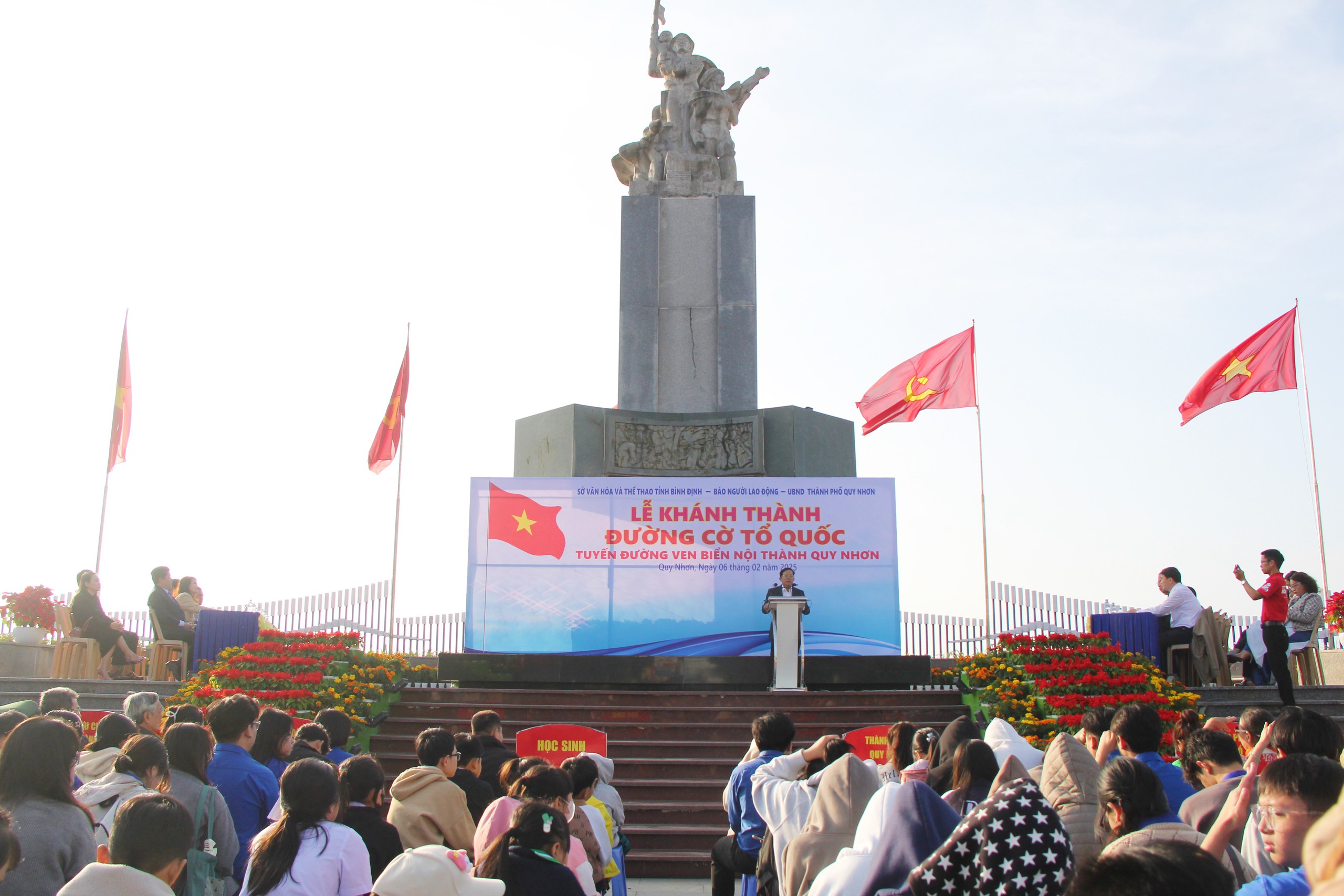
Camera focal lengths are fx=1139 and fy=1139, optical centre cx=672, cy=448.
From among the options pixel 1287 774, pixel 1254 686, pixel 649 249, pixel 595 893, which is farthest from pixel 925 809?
pixel 649 249

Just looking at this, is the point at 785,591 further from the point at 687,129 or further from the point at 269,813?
the point at 269,813

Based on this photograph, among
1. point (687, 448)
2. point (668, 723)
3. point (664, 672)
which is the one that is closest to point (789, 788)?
point (668, 723)

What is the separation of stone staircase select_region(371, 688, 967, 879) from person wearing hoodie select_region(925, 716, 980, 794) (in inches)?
154

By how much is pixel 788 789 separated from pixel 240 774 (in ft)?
7.28

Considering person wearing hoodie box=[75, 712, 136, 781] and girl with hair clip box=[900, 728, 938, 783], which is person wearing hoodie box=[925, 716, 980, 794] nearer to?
girl with hair clip box=[900, 728, 938, 783]

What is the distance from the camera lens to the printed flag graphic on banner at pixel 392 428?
16281mm

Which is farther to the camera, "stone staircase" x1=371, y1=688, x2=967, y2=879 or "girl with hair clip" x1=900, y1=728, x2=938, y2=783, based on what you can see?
"stone staircase" x1=371, y1=688, x2=967, y2=879

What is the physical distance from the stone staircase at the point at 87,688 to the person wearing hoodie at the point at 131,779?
310 inches

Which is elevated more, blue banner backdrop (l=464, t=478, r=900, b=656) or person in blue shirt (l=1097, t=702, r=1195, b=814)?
blue banner backdrop (l=464, t=478, r=900, b=656)

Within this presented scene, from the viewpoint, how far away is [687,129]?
57.1ft

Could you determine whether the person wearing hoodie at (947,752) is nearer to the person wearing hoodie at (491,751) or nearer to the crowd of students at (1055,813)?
the crowd of students at (1055,813)

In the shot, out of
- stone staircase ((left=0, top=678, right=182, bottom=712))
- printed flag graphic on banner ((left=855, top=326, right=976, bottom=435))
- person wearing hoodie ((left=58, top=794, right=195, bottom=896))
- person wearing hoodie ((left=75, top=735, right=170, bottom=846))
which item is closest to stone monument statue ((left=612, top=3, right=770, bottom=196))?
printed flag graphic on banner ((left=855, top=326, right=976, bottom=435))

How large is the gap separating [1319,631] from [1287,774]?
1574 cm

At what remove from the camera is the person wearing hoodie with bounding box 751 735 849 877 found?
14.8 feet
